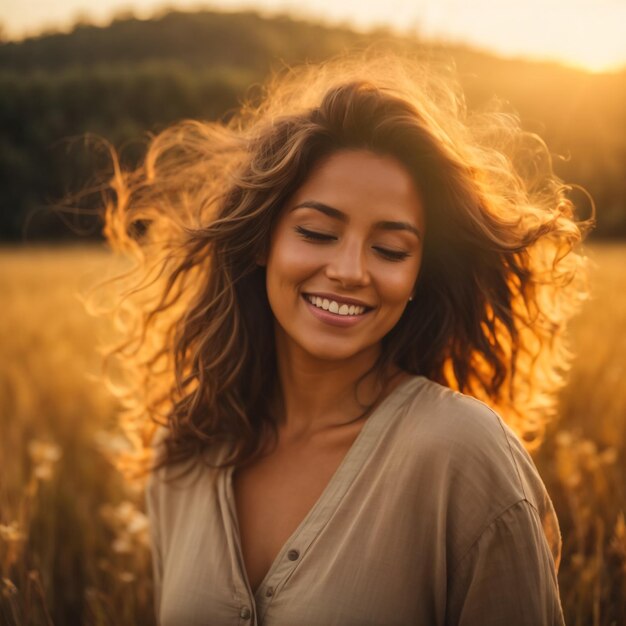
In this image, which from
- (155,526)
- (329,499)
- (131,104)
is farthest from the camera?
(131,104)

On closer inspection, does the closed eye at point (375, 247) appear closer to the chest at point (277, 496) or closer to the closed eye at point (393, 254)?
the closed eye at point (393, 254)

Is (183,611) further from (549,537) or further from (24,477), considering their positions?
(24,477)

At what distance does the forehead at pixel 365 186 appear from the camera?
176cm

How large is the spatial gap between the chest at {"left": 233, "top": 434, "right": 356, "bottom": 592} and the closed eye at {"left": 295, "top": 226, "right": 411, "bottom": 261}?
49cm

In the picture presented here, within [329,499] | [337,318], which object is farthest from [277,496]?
[337,318]

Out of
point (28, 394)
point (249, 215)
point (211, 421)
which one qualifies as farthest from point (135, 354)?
point (28, 394)

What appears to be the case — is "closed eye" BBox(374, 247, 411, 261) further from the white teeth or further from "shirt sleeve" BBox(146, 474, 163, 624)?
"shirt sleeve" BBox(146, 474, 163, 624)

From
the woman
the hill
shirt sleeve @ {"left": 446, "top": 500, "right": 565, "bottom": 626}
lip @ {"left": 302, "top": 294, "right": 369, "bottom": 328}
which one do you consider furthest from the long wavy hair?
the hill

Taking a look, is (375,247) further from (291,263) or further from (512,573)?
(512,573)

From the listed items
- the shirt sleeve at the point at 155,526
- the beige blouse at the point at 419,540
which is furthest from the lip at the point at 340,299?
the shirt sleeve at the point at 155,526

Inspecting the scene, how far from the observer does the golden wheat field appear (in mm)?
2201

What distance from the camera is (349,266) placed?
1.73 m

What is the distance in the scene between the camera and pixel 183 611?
5.76ft

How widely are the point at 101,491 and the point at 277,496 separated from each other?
1.89m
